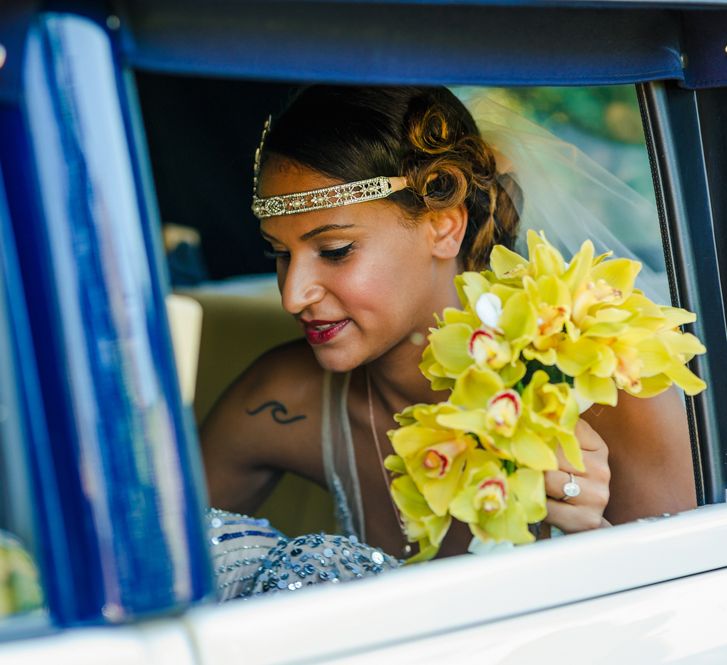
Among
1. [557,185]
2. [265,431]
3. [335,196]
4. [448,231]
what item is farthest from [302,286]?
[265,431]

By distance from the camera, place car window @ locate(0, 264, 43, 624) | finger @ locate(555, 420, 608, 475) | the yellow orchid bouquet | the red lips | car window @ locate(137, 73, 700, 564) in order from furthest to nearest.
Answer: the red lips → car window @ locate(137, 73, 700, 564) → finger @ locate(555, 420, 608, 475) → the yellow orchid bouquet → car window @ locate(0, 264, 43, 624)

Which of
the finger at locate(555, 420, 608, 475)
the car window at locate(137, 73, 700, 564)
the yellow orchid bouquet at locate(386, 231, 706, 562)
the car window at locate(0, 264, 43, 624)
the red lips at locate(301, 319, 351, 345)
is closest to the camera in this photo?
the car window at locate(0, 264, 43, 624)

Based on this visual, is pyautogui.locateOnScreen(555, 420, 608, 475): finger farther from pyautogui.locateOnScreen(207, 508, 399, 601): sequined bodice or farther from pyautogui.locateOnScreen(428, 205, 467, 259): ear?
pyautogui.locateOnScreen(428, 205, 467, 259): ear

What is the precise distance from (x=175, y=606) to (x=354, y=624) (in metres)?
0.22

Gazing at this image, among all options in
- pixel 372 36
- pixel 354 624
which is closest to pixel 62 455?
pixel 354 624

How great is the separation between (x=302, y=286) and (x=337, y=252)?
110 millimetres

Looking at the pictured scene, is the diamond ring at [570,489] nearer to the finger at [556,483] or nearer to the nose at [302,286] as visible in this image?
the finger at [556,483]

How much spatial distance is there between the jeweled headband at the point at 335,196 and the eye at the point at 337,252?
9 cm

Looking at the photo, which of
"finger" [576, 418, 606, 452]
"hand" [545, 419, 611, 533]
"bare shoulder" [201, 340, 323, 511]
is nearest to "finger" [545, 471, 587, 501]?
"hand" [545, 419, 611, 533]

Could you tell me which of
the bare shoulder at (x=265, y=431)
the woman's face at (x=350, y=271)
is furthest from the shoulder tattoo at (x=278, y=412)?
the woman's face at (x=350, y=271)

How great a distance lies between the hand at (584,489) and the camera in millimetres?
1705

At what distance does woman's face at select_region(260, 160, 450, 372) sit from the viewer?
2.13 metres

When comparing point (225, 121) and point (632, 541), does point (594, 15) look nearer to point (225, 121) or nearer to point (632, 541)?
point (632, 541)

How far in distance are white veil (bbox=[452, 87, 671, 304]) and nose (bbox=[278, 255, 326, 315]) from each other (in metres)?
0.45
